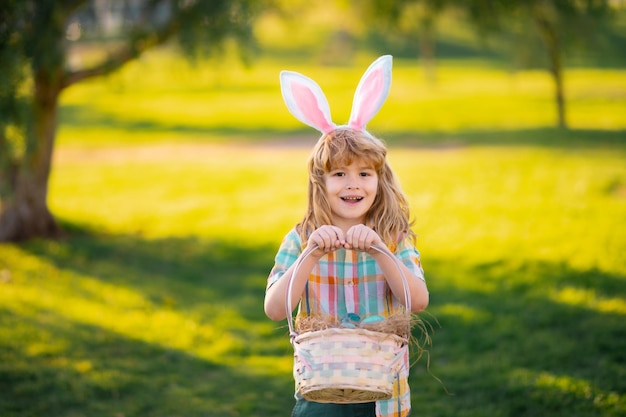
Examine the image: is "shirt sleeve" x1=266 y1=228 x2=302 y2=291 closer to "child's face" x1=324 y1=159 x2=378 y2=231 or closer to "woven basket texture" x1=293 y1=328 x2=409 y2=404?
"child's face" x1=324 y1=159 x2=378 y2=231

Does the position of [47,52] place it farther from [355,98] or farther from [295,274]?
[295,274]

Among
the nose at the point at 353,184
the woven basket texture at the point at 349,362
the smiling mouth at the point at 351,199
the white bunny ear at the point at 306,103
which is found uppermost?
the white bunny ear at the point at 306,103

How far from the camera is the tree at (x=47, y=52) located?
7.77m

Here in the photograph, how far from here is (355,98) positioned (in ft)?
8.91

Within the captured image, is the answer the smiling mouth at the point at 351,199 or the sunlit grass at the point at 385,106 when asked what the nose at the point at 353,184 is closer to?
the smiling mouth at the point at 351,199

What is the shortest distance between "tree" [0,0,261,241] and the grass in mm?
494

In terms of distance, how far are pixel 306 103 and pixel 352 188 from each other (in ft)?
1.22

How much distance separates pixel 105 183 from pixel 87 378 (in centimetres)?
874

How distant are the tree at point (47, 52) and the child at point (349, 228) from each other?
5811mm

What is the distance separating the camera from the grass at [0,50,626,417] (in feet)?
15.5

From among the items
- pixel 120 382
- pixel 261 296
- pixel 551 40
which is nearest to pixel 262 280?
pixel 261 296

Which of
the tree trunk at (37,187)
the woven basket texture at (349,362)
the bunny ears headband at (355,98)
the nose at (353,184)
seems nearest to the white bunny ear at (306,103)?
the bunny ears headband at (355,98)

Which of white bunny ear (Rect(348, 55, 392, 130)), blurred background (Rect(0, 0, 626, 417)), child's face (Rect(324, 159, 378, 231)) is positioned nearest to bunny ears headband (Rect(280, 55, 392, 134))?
white bunny ear (Rect(348, 55, 392, 130))

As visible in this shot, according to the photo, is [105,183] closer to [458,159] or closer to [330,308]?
[458,159]
